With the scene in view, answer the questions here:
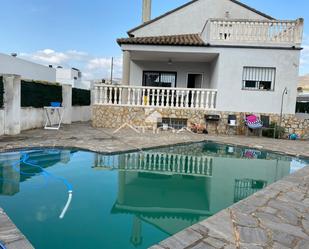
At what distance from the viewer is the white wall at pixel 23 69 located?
22897mm

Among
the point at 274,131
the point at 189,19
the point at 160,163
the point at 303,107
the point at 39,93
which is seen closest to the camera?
the point at 160,163

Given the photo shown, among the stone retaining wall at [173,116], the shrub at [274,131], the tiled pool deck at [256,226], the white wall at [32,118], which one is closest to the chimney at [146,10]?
the stone retaining wall at [173,116]

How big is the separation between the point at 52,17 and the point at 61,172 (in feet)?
52.6

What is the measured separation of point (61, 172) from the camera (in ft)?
23.3

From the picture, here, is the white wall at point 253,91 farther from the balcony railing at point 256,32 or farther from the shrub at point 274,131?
the shrub at point 274,131

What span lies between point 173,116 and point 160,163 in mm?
6861

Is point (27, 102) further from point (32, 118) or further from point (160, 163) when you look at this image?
point (160, 163)

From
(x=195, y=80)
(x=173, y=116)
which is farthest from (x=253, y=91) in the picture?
(x=195, y=80)

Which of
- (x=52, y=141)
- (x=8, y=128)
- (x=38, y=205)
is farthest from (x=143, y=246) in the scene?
(x=8, y=128)

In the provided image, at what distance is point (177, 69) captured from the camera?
1783cm

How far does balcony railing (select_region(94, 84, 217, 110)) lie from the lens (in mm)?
14758

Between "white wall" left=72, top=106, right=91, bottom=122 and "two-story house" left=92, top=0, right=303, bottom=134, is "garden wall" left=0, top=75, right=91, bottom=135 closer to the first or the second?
"white wall" left=72, top=106, right=91, bottom=122

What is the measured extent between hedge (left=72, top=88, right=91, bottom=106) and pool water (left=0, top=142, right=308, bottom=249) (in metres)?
9.92

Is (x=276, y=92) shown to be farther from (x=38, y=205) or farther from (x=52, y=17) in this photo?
(x=52, y=17)
